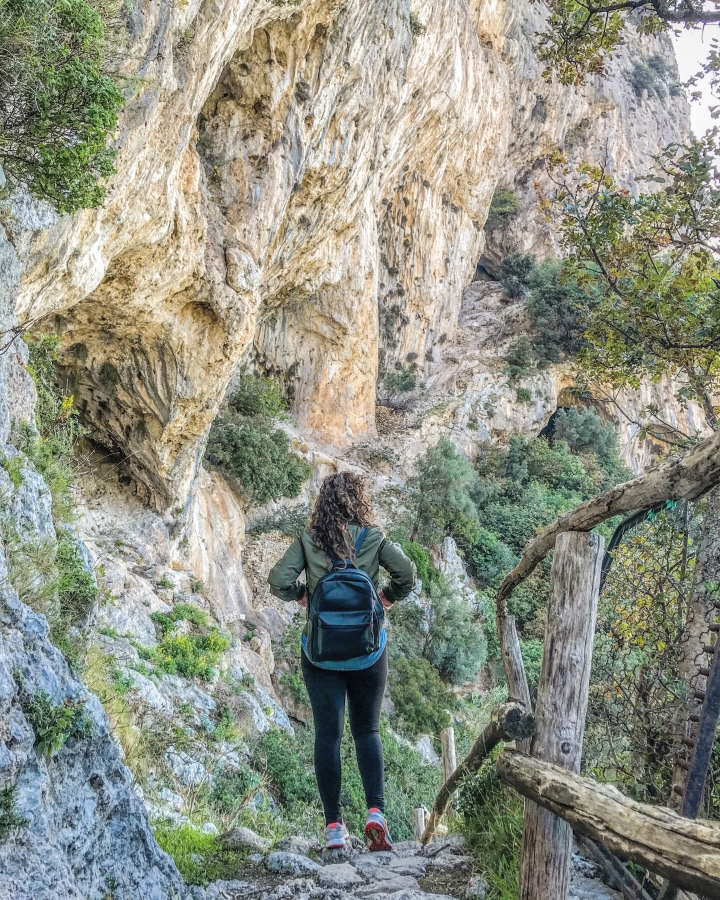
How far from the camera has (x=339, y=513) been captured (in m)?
A: 3.06

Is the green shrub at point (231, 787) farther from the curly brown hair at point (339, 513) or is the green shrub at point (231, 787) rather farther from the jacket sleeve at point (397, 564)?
the curly brown hair at point (339, 513)

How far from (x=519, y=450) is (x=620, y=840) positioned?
74.0ft

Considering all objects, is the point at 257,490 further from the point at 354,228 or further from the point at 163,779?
Answer: the point at 163,779

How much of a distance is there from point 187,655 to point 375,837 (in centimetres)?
555

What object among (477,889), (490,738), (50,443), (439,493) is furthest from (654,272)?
(439,493)

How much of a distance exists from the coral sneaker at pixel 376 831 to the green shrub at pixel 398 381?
2007 cm

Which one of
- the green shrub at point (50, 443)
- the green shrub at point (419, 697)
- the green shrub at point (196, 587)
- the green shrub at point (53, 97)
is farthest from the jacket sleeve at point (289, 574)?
the green shrub at point (419, 697)

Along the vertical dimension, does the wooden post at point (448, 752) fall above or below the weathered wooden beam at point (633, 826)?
below

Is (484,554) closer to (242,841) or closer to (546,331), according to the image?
(546,331)

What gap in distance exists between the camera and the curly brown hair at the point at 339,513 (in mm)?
2986

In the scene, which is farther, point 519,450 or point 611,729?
point 519,450

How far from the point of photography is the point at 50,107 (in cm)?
348

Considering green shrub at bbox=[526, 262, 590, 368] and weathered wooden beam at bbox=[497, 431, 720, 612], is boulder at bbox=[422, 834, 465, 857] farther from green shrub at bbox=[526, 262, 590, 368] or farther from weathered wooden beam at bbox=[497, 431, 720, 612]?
green shrub at bbox=[526, 262, 590, 368]

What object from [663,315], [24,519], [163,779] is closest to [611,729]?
[663,315]
